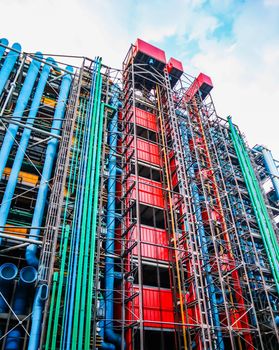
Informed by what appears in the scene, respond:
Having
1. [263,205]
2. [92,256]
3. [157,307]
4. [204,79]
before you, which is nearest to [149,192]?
[92,256]

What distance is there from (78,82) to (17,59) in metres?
5.03

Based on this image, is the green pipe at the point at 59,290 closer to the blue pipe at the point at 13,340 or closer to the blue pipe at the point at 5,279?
the blue pipe at the point at 13,340

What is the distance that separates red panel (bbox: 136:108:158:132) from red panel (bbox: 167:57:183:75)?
254 inches

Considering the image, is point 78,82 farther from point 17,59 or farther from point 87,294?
point 87,294

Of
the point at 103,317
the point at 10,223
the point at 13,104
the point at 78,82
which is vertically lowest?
the point at 103,317

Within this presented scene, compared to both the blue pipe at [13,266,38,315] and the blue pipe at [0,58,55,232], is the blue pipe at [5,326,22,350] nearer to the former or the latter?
the blue pipe at [13,266,38,315]

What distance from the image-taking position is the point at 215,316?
20.3 metres

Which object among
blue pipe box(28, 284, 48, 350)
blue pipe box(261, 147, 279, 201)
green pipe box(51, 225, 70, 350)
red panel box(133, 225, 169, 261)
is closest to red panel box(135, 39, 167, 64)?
blue pipe box(261, 147, 279, 201)

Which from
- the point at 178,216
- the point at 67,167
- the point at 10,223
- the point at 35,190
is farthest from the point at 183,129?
the point at 10,223

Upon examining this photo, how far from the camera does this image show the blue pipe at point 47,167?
16.5 metres

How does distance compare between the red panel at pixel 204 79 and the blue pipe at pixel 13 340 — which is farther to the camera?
the red panel at pixel 204 79

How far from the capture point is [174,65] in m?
32.8

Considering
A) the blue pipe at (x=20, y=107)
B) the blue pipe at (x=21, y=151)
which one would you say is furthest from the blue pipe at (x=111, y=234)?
the blue pipe at (x=20, y=107)

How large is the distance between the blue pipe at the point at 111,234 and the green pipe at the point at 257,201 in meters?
13.8
